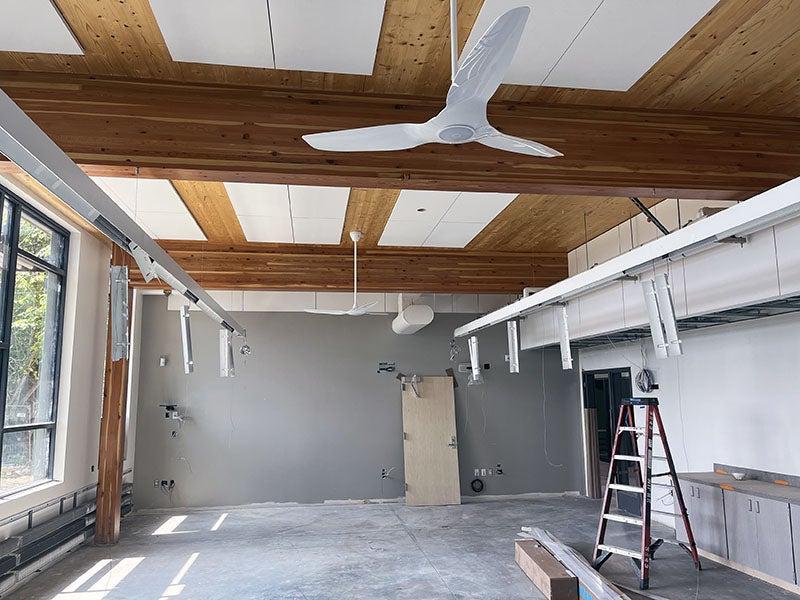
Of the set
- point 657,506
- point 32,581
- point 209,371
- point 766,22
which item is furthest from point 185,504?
point 766,22

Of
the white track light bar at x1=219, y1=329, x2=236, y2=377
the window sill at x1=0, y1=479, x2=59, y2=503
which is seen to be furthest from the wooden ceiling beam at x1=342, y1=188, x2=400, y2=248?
the window sill at x1=0, y1=479, x2=59, y2=503

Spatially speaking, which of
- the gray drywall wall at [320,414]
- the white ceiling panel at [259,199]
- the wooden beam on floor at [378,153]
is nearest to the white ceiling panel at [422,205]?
the white ceiling panel at [259,199]

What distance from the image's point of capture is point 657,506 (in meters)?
8.11

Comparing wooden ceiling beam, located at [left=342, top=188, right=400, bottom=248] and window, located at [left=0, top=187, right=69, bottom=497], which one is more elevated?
wooden ceiling beam, located at [left=342, top=188, right=400, bottom=248]

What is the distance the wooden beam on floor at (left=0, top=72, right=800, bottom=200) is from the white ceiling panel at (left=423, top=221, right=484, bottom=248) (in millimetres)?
2933

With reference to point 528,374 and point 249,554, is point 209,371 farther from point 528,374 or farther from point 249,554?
point 528,374

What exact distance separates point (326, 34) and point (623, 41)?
5.18 ft

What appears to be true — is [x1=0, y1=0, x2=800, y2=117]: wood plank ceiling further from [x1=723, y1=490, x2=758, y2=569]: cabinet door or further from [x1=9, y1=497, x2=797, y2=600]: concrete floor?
[x1=9, y1=497, x2=797, y2=600]: concrete floor

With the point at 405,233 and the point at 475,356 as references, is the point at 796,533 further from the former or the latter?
the point at 405,233

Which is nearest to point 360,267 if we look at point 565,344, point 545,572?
point 565,344

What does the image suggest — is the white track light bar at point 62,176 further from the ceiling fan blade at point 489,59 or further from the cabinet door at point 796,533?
the cabinet door at point 796,533

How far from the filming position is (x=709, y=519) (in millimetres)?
6527

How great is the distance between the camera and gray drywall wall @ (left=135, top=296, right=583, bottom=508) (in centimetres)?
1009

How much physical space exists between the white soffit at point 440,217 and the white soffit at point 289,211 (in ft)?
2.06
